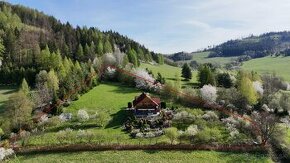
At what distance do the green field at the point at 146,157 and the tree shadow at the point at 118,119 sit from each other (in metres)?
13.1

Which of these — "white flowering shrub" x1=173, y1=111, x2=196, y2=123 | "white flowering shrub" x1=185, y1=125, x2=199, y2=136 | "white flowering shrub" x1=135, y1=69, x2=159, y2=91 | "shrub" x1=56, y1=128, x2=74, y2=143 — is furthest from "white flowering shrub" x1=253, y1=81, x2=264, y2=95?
"shrub" x1=56, y1=128, x2=74, y2=143

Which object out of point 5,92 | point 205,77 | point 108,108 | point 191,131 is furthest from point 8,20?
point 191,131

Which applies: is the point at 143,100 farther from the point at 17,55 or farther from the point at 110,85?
the point at 17,55

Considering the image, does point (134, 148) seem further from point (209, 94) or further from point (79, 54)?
point (79, 54)

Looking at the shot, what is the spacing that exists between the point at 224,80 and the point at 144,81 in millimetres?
22390

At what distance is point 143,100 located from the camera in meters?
82.9

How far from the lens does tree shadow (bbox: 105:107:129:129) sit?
75188 mm

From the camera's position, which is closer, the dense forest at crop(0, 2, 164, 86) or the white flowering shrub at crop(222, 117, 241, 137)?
the white flowering shrub at crop(222, 117, 241, 137)

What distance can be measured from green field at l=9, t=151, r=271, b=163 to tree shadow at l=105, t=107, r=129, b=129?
1314 centimetres

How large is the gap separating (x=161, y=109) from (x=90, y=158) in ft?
92.5

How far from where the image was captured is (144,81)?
10556 cm

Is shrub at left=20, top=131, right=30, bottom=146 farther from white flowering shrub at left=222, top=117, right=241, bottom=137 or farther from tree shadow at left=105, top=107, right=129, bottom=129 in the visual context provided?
white flowering shrub at left=222, top=117, right=241, bottom=137

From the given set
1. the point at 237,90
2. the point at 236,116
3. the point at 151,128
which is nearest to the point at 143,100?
the point at 151,128

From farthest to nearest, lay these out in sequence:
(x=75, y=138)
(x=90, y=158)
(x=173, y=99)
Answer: (x=173, y=99)
(x=75, y=138)
(x=90, y=158)
